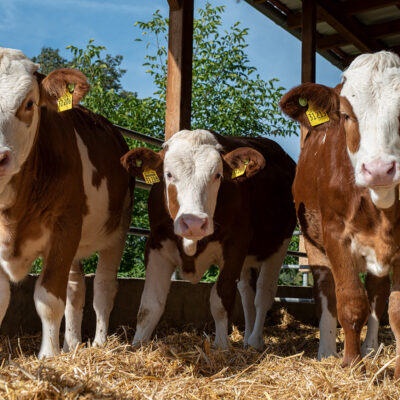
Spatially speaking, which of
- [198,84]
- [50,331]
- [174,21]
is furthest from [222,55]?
[50,331]

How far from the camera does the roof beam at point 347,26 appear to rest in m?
8.22

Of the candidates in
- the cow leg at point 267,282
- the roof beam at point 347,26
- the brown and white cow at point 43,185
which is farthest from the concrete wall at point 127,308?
the roof beam at point 347,26

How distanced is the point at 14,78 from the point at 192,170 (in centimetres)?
145

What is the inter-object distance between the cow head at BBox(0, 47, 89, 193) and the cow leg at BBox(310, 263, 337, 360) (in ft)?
7.29

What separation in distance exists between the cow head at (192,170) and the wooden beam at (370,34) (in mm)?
4917

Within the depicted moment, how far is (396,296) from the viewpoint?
12.3 feet

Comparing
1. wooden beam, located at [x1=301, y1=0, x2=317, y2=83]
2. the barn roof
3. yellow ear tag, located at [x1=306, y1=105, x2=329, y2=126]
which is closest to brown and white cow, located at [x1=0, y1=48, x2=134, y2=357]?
yellow ear tag, located at [x1=306, y1=105, x2=329, y2=126]

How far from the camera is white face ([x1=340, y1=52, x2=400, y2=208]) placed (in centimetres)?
322

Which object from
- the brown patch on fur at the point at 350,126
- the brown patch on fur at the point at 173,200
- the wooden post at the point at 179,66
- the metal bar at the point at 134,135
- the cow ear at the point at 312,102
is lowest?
the brown patch on fur at the point at 173,200

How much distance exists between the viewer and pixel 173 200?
14.6ft

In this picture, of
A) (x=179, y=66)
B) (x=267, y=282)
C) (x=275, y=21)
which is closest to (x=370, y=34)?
(x=275, y=21)

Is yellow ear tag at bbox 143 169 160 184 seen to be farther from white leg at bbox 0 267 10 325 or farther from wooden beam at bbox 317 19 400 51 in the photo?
wooden beam at bbox 317 19 400 51

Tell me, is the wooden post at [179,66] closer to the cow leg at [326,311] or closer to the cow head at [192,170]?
the cow head at [192,170]

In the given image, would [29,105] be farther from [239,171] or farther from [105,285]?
[105,285]
